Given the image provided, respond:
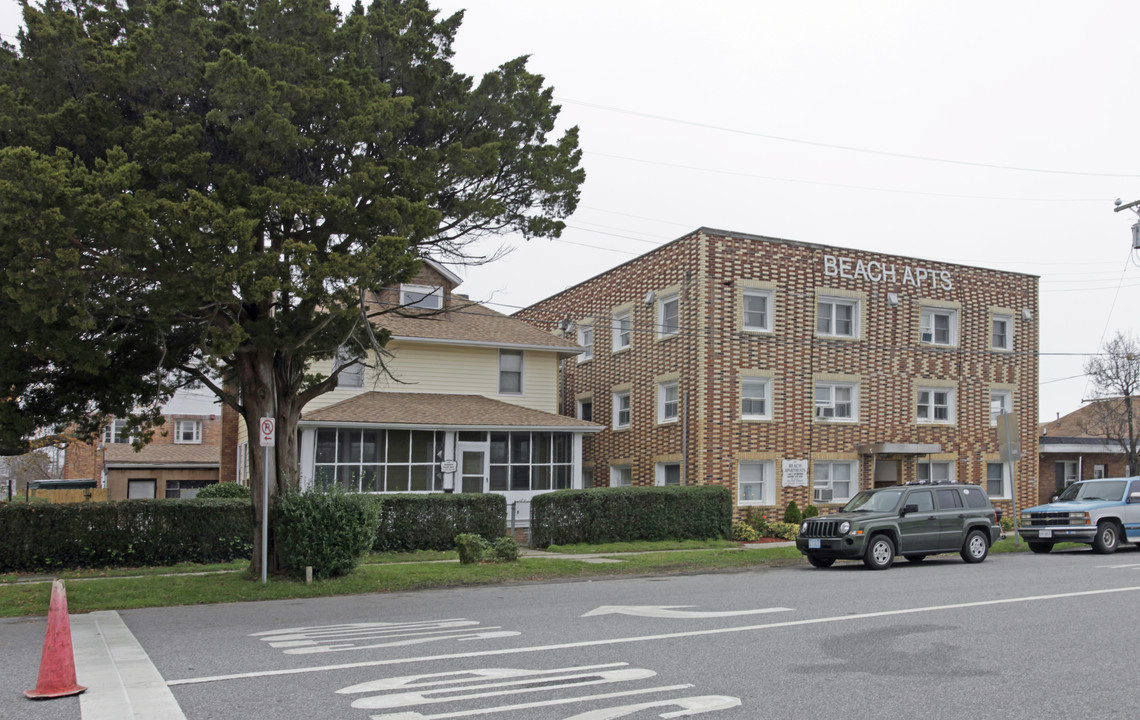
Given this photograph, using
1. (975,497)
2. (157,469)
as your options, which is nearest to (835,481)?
(975,497)

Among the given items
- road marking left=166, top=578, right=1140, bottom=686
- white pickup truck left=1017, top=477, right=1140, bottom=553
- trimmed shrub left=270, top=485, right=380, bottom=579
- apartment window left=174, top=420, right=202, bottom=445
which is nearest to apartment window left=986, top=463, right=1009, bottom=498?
white pickup truck left=1017, top=477, right=1140, bottom=553

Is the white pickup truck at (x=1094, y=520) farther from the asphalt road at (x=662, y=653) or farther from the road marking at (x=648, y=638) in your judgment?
the road marking at (x=648, y=638)

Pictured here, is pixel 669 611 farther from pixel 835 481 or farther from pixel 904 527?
pixel 835 481

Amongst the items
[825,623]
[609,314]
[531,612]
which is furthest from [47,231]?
[609,314]

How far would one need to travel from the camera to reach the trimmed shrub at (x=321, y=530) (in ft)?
50.1

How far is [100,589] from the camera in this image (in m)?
14.6

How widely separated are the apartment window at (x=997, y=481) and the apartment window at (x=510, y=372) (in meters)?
15.6

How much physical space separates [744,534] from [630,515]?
12.8 ft

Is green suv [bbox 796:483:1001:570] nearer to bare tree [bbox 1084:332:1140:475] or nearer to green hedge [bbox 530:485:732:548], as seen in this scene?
green hedge [bbox 530:485:732:548]

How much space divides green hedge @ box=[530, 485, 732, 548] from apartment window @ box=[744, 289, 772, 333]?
5.38 metres

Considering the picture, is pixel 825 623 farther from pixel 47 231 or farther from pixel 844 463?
pixel 844 463

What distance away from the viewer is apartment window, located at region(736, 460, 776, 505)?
2731cm

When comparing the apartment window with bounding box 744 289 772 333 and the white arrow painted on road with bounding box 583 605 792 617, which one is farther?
the apartment window with bounding box 744 289 772 333

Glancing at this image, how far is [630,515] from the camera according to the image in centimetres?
2344
